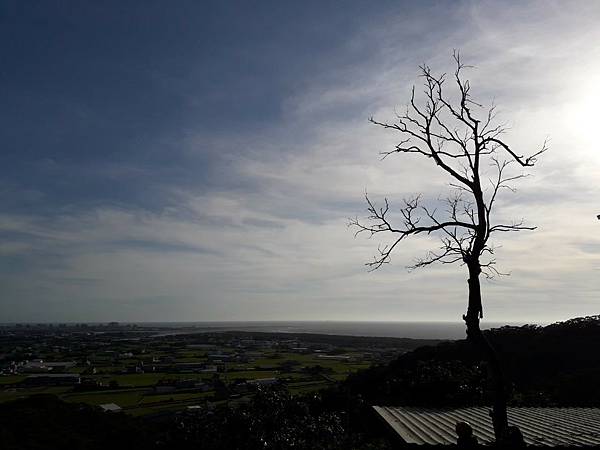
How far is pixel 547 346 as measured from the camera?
3098 centimetres

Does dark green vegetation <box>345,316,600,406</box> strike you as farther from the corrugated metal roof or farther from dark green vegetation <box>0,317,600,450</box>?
the corrugated metal roof

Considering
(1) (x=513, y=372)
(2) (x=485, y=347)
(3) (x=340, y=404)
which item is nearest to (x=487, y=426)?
(2) (x=485, y=347)

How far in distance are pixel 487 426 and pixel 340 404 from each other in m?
15.0

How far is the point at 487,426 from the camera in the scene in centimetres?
801

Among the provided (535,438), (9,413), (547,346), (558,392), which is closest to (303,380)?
(547,346)

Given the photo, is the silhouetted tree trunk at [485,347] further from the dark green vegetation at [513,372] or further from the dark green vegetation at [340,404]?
the dark green vegetation at [513,372]

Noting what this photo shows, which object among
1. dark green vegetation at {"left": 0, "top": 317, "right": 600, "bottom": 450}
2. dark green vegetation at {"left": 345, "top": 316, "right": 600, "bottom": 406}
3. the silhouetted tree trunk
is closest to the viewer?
the silhouetted tree trunk

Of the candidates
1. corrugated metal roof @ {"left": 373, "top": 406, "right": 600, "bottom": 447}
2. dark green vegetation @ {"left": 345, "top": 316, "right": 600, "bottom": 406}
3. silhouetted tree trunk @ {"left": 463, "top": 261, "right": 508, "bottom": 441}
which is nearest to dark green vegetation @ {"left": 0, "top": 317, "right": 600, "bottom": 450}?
dark green vegetation @ {"left": 345, "top": 316, "right": 600, "bottom": 406}

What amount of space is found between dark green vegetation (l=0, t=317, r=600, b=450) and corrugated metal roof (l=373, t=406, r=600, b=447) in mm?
4798

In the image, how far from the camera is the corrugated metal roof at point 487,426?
674 centimetres

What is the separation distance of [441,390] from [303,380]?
101 ft

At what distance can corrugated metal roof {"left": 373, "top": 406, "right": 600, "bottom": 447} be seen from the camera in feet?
22.1

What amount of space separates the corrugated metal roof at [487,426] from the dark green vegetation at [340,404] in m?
4.80

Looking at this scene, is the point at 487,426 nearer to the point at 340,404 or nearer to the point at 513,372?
the point at 340,404
